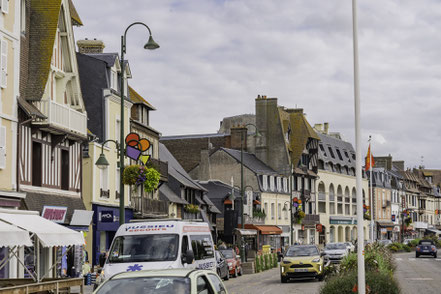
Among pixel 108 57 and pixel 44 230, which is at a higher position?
pixel 108 57

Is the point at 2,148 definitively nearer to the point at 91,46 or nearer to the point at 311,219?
the point at 91,46

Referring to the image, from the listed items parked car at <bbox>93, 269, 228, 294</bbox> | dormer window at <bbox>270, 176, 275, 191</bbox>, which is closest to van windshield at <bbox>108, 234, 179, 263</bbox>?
parked car at <bbox>93, 269, 228, 294</bbox>

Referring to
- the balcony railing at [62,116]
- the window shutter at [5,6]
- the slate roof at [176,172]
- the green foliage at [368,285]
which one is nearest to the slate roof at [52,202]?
the balcony railing at [62,116]

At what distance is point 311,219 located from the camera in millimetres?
84938

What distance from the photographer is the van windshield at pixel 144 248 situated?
64.3 ft

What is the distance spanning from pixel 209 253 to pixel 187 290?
1246 centimetres

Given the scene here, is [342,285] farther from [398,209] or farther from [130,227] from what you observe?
[398,209]

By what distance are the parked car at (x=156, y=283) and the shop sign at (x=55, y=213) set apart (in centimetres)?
1876

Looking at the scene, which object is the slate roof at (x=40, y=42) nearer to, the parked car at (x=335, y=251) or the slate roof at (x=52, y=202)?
the slate roof at (x=52, y=202)

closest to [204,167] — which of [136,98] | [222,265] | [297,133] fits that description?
[297,133]

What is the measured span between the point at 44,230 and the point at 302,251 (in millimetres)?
16173

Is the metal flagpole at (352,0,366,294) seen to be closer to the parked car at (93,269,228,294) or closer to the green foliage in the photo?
the green foliage

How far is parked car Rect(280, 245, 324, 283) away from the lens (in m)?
30.8

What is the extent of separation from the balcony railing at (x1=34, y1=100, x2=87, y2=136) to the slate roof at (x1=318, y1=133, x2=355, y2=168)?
5999 cm
